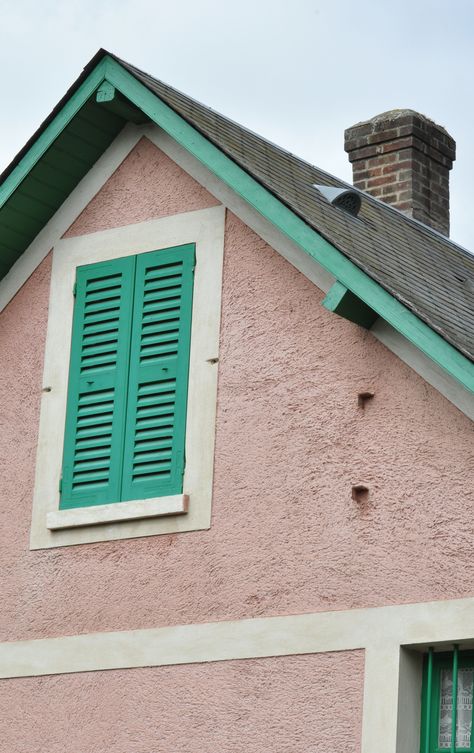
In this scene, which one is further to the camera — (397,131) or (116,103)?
(397,131)

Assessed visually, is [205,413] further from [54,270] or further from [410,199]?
[410,199]

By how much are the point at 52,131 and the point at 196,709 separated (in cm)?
387

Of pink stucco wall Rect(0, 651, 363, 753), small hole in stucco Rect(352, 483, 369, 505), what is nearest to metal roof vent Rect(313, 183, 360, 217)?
small hole in stucco Rect(352, 483, 369, 505)

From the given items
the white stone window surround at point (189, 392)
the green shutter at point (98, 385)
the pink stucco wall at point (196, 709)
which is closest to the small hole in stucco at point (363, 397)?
the white stone window surround at point (189, 392)

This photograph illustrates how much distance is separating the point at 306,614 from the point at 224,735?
815mm

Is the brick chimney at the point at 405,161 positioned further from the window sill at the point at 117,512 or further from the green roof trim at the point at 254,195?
the window sill at the point at 117,512

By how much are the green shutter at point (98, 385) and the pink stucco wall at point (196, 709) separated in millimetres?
1161

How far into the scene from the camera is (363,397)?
9594mm

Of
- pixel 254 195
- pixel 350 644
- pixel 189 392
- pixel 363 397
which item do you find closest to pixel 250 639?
pixel 350 644

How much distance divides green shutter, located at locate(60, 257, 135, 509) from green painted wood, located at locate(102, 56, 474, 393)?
3.12 feet

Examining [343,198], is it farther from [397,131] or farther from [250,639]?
[397,131]

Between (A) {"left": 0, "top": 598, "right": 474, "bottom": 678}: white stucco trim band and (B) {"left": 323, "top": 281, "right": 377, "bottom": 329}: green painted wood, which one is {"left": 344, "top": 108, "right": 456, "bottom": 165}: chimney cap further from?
(A) {"left": 0, "top": 598, "right": 474, "bottom": 678}: white stucco trim band

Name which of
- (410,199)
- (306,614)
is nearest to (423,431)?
(306,614)

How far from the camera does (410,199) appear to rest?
15133 mm
